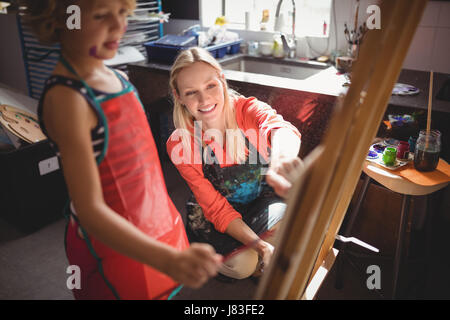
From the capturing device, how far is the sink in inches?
96.2

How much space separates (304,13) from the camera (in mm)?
2701

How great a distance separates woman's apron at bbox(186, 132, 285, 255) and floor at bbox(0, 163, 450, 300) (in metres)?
0.32

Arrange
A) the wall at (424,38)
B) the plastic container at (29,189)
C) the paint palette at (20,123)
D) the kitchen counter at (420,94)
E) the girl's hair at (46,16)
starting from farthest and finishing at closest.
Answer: the wall at (424,38)
the plastic container at (29,189)
the kitchen counter at (420,94)
the paint palette at (20,123)
the girl's hair at (46,16)

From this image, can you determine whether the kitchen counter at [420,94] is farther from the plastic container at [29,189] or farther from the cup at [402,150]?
the plastic container at [29,189]

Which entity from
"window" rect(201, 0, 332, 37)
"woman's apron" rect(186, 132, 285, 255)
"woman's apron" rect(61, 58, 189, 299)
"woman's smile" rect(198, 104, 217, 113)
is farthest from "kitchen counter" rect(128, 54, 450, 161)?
"woman's apron" rect(61, 58, 189, 299)

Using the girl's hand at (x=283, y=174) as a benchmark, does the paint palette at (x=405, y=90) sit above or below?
below

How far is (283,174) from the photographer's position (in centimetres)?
61

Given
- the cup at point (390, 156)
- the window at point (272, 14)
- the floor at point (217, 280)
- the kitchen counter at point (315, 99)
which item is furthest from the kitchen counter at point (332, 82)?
the floor at point (217, 280)

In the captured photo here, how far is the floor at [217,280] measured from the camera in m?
1.62

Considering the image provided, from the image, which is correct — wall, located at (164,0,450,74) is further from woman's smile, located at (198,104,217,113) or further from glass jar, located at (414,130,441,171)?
woman's smile, located at (198,104,217,113)

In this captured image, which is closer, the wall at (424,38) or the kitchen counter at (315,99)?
the kitchen counter at (315,99)

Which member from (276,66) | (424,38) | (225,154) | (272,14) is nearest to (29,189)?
(225,154)

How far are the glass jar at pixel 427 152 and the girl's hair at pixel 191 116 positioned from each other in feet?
2.27
